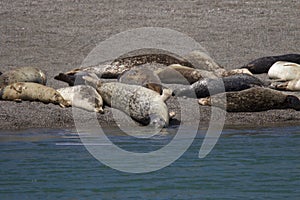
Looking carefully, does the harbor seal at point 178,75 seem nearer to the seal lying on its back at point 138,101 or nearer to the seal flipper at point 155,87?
the seal flipper at point 155,87

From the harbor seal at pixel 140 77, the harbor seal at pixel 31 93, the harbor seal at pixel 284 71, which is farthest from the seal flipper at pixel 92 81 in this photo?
the harbor seal at pixel 284 71

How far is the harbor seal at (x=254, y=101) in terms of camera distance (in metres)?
11.6

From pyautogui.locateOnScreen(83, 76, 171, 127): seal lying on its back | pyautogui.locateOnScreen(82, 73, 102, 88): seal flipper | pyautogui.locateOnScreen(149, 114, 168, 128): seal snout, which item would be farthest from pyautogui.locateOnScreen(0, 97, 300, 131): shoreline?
pyautogui.locateOnScreen(82, 73, 102, 88): seal flipper

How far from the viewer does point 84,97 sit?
11.4 m

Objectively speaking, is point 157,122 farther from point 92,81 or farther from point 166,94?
point 92,81

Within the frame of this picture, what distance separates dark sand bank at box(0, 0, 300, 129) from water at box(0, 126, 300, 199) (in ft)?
11.2

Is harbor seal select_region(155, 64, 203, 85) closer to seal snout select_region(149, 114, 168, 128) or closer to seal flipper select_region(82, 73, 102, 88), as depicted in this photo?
seal flipper select_region(82, 73, 102, 88)

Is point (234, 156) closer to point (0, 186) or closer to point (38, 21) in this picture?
point (0, 186)

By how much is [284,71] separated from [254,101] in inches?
75.7

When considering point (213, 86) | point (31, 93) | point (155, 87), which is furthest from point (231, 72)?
point (31, 93)

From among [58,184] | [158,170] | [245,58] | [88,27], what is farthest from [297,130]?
[88,27]

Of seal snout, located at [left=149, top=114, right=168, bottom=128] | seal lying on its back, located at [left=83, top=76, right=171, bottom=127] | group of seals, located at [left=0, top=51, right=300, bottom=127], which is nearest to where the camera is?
seal snout, located at [left=149, top=114, right=168, bottom=128]

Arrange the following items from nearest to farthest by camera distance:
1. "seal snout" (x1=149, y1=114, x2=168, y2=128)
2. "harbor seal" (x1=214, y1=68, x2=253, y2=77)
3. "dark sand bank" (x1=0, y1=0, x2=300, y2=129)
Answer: "seal snout" (x1=149, y1=114, x2=168, y2=128), "harbor seal" (x1=214, y1=68, x2=253, y2=77), "dark sand bank" (x1=0, y1=0, x2=300, y2=129)

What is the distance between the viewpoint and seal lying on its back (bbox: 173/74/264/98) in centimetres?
1200
